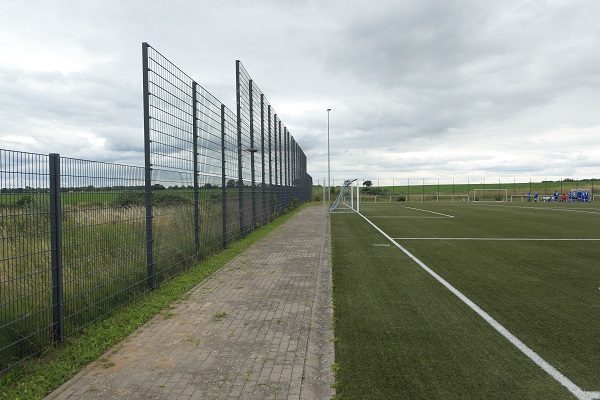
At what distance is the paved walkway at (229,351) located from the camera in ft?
11.1

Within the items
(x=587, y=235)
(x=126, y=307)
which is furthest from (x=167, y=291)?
(x=587, y=235)

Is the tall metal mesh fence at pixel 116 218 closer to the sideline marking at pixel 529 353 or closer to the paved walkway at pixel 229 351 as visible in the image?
the paved walkway at pixel 229 351

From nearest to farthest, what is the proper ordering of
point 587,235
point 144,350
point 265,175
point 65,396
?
point 65,396 < point 144,350 < point 587,235 < point 265,175

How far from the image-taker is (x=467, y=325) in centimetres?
492

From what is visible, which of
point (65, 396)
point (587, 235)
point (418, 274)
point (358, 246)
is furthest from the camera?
point (587, 235)

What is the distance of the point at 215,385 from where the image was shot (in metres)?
3.42

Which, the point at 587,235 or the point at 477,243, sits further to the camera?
the point at 587,235

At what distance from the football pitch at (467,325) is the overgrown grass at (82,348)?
229 cm

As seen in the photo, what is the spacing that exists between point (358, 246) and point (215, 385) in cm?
865

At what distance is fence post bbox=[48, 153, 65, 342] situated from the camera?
4191 mm

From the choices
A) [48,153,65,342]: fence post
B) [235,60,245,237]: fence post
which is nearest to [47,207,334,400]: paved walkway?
[48,153,65,342]: fence post

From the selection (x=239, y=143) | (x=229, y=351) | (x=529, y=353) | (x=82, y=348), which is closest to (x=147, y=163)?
(x=82, y=348)

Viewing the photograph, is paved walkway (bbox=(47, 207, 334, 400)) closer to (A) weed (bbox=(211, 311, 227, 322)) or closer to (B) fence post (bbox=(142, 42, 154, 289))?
(A) weed (bbox=(211, 311, 227, 322))

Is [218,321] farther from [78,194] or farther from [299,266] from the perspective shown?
[299,266]
